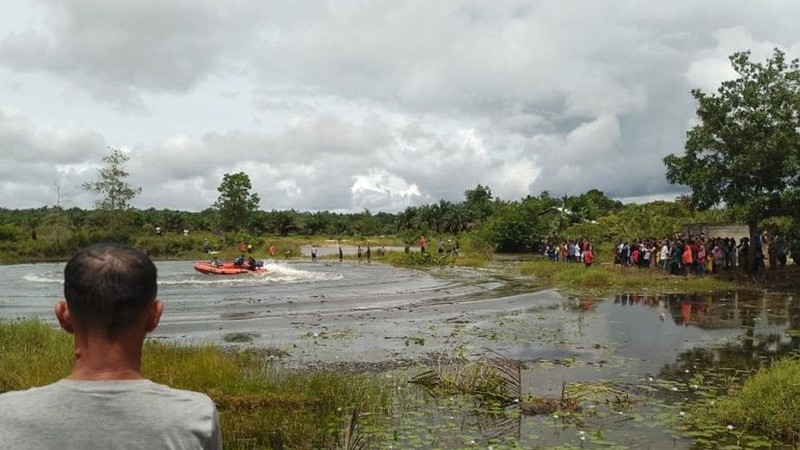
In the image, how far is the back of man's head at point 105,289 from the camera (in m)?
→ 2.29

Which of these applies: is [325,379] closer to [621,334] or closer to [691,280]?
[621,334]

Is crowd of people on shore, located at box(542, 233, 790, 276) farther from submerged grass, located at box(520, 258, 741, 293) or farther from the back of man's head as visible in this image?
the back of man's head

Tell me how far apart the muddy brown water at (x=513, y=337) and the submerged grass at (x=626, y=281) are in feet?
4.89

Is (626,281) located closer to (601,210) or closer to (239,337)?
(239,337)

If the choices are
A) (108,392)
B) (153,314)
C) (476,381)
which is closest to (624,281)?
(476,381)

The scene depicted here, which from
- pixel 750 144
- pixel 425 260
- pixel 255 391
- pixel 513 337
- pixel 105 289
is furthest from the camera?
pixel 425 260

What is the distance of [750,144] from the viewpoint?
90.4ft

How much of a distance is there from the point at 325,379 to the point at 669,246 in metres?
27.0

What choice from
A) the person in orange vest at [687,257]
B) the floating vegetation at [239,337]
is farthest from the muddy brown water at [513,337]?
the person in orange vest at [687,257]

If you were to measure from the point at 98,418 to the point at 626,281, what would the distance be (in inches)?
1153

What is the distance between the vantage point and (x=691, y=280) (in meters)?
27.9

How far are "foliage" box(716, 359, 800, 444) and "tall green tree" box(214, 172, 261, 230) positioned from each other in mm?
76447

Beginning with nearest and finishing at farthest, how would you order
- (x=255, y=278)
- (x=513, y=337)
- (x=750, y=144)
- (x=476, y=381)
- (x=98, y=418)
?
(x=98, y=418), (x=476, y=381), (x=513, y=337), (x=750, y=144), (x=255, y=278)

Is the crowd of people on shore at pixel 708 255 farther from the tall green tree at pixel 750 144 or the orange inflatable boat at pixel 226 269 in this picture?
the orange inflatable boat at pixel 226 269
